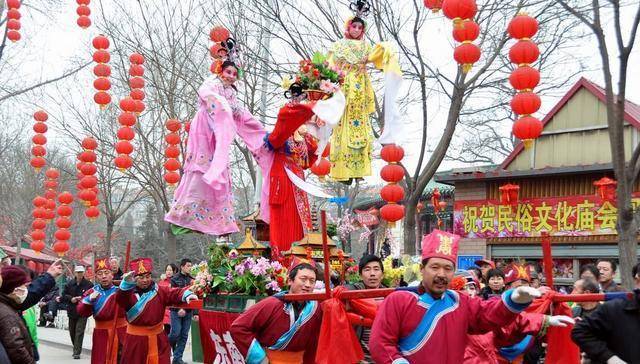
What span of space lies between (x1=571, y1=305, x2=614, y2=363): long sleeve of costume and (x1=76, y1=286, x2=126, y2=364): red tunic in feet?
19.3

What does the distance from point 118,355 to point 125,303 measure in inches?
41.0

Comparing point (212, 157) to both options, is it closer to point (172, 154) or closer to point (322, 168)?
point (322, 168)

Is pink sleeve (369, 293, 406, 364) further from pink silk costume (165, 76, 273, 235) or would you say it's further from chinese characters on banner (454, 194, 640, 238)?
chinese characters on banner (454, 194, 640, 238)

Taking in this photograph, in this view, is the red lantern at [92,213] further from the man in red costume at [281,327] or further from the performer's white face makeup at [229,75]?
the man in red costume at [281,327]

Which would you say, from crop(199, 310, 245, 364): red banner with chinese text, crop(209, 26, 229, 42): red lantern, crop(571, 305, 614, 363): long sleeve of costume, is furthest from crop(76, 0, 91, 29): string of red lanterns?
crop(571, 305, 614, 363): long sleeve of costume

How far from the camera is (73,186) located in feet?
117

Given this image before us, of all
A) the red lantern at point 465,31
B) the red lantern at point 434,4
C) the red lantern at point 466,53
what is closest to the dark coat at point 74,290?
the red lantern at point 434,4

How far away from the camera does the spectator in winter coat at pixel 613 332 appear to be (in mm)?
4465

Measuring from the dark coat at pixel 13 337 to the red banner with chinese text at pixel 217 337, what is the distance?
94.1 inches

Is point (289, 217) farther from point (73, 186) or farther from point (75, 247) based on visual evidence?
point (75, 247)

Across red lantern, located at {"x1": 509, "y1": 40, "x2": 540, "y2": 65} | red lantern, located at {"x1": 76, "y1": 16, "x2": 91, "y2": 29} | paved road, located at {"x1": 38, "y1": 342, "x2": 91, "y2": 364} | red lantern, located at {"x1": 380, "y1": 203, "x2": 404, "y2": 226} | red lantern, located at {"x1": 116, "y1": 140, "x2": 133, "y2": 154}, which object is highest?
red lantern, located at {"x1": 76, "y1": 16, "x2": 91, "y2": 29}

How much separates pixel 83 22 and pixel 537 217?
10.2 m

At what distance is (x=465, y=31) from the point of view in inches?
378

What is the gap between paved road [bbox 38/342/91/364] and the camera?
13789 mm
